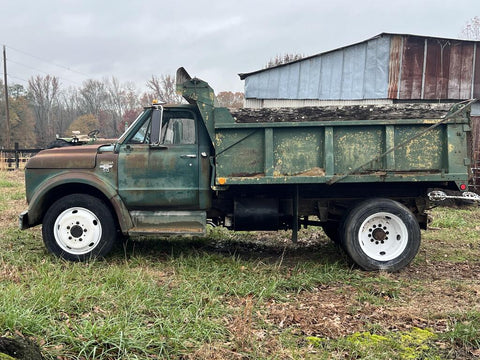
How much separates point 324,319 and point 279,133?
7.65ft

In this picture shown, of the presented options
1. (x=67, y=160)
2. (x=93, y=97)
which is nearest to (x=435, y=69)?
(x=67, y=160)

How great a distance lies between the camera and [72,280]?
181 inches

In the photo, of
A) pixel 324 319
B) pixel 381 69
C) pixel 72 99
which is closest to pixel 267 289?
pixel 324 319

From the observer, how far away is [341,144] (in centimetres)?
516

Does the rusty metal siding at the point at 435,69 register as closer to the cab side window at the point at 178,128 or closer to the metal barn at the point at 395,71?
the metal barn at the point at 395,71

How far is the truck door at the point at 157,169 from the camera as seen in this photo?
5492 millimetres

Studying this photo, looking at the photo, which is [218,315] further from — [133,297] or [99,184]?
[99,184]

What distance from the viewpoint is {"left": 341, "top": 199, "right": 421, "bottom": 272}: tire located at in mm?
5297

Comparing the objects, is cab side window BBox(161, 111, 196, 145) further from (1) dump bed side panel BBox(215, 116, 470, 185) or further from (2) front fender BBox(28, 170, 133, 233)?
(2) front fender BBox(28, 170, 133, 233)

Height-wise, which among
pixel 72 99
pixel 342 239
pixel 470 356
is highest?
pixel 72 99

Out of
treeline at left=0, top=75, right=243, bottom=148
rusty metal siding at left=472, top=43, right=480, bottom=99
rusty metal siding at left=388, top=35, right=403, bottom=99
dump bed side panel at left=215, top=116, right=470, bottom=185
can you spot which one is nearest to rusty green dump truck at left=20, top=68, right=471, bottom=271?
dump bed side panel at left=215, top=116, right=470, bottom=185

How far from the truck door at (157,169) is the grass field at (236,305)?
826mm

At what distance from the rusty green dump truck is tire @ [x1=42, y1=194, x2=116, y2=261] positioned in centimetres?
1

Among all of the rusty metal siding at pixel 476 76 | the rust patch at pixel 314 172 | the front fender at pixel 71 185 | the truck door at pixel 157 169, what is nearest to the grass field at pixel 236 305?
the front fender at pixel 71 185
